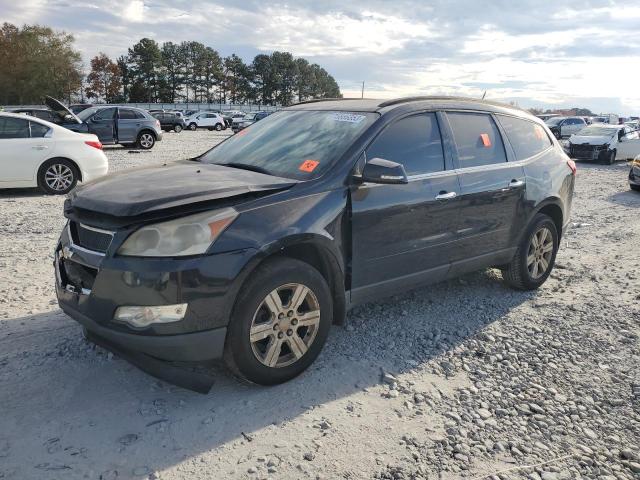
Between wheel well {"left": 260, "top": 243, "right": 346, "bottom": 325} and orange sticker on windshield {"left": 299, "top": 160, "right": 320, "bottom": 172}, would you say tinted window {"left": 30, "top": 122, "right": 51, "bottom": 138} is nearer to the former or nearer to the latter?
orange sticker on windshield {"left": 299, "top": 160, "right": 320, "bottom": 172}

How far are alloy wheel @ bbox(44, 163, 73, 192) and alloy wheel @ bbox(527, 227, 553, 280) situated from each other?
26.7 ft

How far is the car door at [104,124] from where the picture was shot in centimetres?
1889

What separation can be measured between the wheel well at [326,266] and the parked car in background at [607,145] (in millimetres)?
19241

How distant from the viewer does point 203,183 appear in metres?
3.31

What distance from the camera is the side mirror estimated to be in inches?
136

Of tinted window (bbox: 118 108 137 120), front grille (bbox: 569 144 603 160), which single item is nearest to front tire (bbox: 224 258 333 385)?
tinted window (bbox: 118 108 137 120)

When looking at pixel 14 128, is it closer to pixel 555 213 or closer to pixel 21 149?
pixel 21 149

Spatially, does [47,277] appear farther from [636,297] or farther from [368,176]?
[636,297]

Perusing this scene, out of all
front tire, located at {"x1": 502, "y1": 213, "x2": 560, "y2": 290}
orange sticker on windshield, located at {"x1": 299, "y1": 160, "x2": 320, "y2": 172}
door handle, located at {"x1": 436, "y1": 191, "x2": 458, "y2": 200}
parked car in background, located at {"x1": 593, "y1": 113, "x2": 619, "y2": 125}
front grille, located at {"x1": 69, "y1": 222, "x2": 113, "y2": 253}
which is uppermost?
parked car in background, located at {"x1": 593, "y1": 113, "x2": 619, "y2": 125}

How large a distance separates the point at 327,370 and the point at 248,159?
5.50 feet

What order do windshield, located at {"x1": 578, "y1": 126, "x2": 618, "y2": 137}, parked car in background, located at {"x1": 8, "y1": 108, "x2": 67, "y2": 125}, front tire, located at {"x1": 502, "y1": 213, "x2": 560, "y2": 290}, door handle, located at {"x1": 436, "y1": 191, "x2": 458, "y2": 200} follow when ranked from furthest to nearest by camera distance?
windshield, located at {"x1": 578, "y1": 126, "x2": 618, "y2": 137} → parked car in background, located at {"x1": 8, "y1": 108, "x2": 67, "y2": 125} → front tire, located at {"x1": 502, "y1": 213, "x2": 560, "y2": 290} → door handle, located at {"x1": 436, "y1": 191, "x2": 458, "y2": 200}

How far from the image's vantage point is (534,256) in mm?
5250

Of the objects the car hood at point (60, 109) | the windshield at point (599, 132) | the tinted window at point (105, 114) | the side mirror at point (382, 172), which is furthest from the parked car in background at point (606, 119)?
the side mirror at point (382, 172)

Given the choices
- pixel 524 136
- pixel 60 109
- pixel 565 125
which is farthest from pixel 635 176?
pixel 565 125
